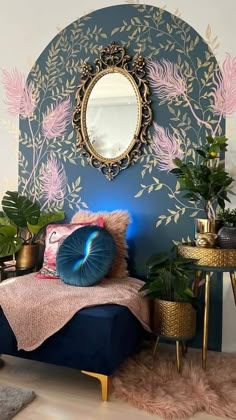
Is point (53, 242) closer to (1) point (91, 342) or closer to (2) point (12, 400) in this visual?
(1) point (91, 342)

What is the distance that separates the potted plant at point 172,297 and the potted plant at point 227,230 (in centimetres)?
22

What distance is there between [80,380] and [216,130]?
1.68 metres

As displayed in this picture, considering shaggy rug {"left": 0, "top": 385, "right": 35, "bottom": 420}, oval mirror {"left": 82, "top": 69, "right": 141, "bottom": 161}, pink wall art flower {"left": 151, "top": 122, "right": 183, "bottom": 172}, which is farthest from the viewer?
oval mirror {"left": 82, "top": 69, "right": 141, "bottom": 161}

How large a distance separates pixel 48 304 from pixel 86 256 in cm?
41

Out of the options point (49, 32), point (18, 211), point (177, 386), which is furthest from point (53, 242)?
point (49, 32)

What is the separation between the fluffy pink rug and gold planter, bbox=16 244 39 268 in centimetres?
101

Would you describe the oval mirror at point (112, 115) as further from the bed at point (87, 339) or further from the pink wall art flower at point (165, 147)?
the bed at point (87, 339)

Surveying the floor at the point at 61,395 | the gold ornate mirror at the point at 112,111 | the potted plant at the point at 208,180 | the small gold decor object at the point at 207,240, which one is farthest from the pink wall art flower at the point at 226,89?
the floor at the point at 61,395

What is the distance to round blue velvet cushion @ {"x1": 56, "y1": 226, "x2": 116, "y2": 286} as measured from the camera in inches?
83.0

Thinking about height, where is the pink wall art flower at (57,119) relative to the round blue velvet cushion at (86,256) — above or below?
above

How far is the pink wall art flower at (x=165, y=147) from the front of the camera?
8.01 ft

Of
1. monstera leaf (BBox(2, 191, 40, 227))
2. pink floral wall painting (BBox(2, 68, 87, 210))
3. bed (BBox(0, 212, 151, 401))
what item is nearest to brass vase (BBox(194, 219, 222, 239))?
bed (BBox(0, 212, 151, 401))

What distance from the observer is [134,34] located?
8.32ft

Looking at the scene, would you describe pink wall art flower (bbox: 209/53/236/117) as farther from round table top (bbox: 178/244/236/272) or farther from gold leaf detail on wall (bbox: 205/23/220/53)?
round table top (bbox: 178/244/236/272)
